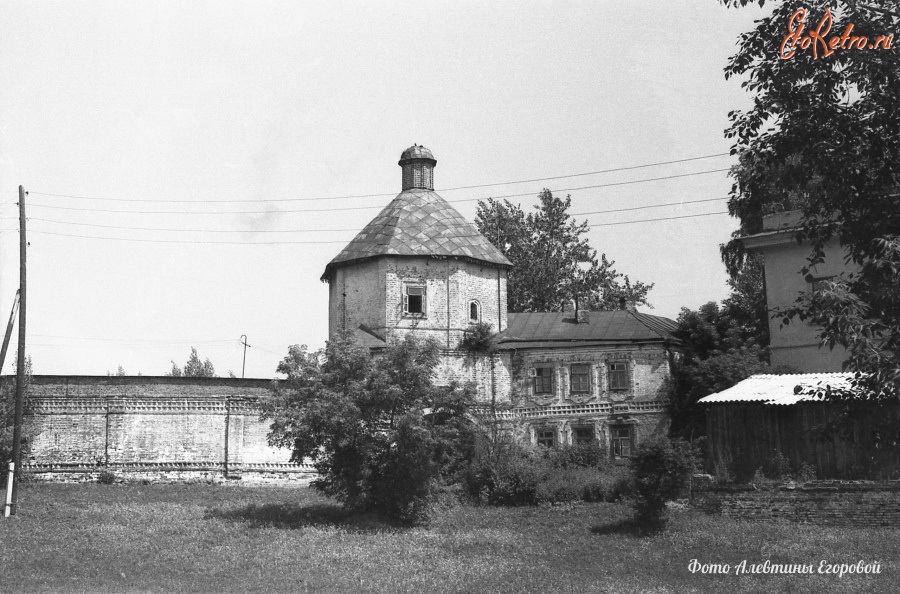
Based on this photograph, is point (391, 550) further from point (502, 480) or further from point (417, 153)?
point (417, 153)

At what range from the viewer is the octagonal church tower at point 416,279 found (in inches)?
1448

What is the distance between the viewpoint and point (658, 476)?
20297mm

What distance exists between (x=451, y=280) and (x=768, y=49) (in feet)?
88.0

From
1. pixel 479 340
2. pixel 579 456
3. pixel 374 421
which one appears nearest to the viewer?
pixel 374 421

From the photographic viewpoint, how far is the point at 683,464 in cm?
2033

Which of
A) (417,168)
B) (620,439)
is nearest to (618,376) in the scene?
(620,439)

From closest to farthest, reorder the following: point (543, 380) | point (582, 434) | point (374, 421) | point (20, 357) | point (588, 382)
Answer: point (374, 421) → point (20, 357) → point (582, 434) → point (588, 382) → point (543, 380)

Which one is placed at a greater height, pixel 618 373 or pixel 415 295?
pixel 415 295

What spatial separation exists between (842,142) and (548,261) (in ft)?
118

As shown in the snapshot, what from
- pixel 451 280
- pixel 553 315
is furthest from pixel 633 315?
pixel 451 280

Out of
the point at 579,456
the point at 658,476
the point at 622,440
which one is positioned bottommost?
the point at 658,476

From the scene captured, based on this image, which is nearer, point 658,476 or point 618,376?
point 658,476

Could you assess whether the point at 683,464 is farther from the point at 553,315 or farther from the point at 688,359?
the point at 553,315

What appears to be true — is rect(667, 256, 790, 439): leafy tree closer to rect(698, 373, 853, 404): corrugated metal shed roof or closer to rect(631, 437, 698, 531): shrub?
rect(698, 373, 853, 404): corrugated metal shed roof
